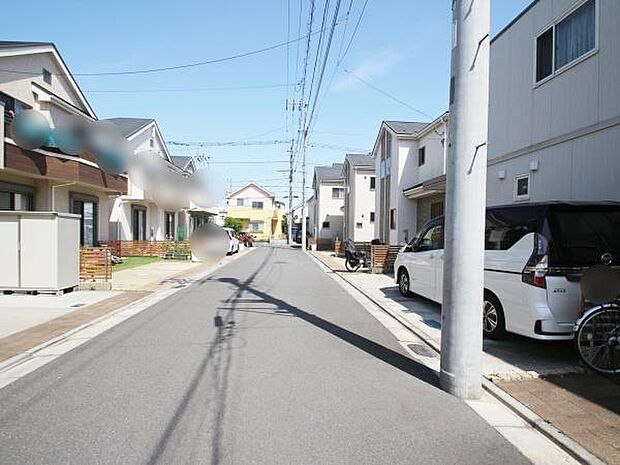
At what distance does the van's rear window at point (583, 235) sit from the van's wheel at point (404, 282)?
550 cm

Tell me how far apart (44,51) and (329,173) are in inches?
1328

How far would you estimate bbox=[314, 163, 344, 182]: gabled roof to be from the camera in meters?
47.3

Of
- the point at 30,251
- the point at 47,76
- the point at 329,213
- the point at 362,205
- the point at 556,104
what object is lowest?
the point at 30,251

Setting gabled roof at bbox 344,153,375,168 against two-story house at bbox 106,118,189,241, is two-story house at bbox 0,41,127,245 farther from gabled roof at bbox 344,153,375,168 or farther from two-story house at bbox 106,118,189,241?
gabled roof at bbox 344,153,375,168

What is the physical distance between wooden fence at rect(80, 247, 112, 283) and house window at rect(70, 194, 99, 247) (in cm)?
637

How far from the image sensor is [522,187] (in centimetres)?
1039

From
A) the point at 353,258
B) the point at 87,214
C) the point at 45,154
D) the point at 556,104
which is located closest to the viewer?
the point at 556,104

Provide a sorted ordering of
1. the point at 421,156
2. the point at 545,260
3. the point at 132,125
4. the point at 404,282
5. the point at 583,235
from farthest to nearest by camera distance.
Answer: the point at 132,125, the point at 421,156, the point at 404,282, the point at 583,235, the point at 545,260

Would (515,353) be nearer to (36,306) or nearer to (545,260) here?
(545,260)

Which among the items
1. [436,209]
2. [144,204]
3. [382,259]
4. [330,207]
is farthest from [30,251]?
[330,207]

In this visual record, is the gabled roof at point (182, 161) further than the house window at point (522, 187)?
Yes

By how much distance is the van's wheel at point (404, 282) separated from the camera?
454 inches

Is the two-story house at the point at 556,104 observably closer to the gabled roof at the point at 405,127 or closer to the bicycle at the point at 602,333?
the bicycle at the point at 602,333

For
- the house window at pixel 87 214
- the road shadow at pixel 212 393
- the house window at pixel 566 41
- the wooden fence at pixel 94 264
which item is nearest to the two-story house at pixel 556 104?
the house window at pixel 566 41
